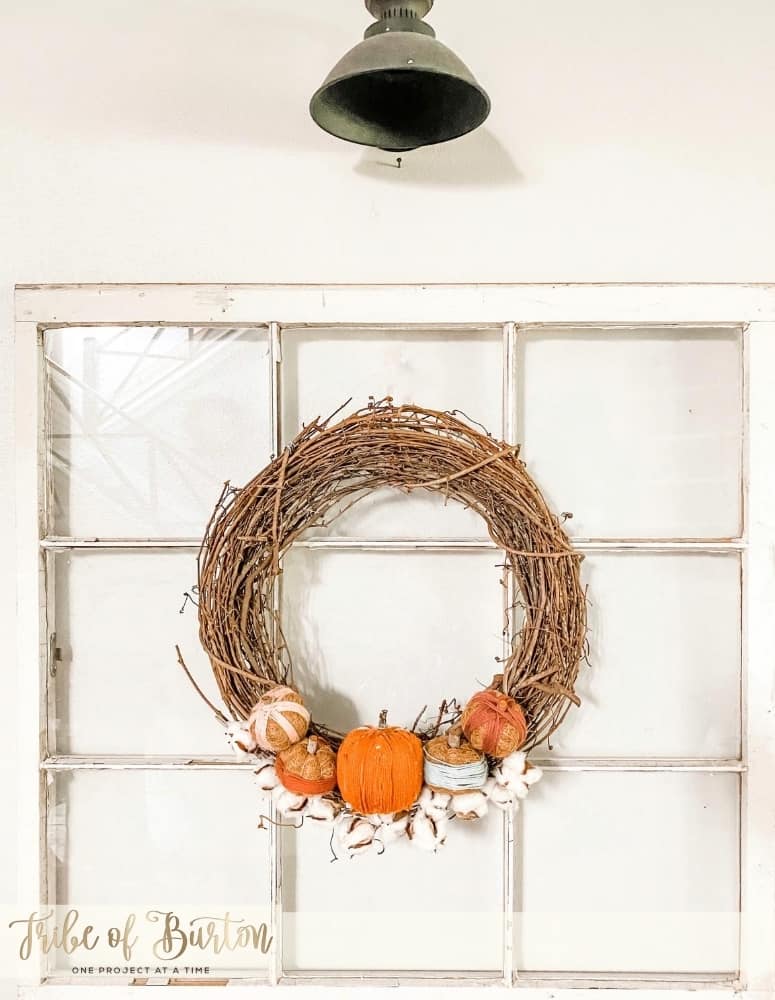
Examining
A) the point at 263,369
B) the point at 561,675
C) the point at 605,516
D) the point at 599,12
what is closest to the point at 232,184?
the point at 263,369

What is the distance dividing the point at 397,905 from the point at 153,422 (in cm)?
92

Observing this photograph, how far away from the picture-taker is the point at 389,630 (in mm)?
1407

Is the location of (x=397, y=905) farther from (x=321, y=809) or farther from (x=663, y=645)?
(x=663, y=645)

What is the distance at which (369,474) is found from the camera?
52.3 inches

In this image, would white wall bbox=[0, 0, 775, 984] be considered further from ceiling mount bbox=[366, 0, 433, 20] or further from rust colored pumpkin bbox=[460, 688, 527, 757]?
rust colored pumpkin bbox=[460, 688, 527, 757]

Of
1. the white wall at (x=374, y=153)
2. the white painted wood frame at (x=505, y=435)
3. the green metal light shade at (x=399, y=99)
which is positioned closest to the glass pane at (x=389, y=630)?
the white painted wood frame at (x=505, y=435)

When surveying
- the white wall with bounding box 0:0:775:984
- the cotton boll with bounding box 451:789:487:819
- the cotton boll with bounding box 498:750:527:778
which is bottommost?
the cotton boll with bounding box 451:789:487:819

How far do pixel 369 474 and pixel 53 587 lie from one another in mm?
568

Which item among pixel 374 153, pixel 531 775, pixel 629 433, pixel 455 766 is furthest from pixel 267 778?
pixel 374 153

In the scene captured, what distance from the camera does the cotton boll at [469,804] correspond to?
119 centimetres

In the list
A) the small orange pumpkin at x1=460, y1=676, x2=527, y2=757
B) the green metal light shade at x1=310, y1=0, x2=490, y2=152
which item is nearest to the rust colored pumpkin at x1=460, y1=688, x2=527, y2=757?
the small orange pumpkin at x1=460, y1=676, x2=527, y2=757

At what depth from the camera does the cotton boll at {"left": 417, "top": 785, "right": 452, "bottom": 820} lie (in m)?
1.21

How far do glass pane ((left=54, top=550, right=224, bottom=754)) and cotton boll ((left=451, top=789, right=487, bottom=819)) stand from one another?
425 mm

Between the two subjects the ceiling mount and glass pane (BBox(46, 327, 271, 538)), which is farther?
glass pane (BBox(46, 327, 271, 538))
